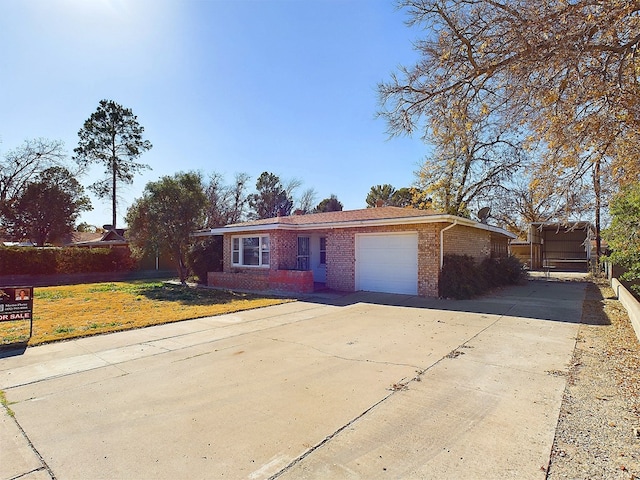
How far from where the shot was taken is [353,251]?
1402 cm

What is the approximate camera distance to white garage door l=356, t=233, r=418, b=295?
12.7 m

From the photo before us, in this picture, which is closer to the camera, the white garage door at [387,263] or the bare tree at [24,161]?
the white garage door at [387,263]

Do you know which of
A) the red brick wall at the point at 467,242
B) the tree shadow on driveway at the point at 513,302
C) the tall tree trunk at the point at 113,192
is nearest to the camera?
the tree shadow on driveway at the point at 513,302

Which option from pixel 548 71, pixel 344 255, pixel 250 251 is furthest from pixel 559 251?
pixel 548 71

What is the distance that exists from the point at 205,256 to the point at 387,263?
987cm

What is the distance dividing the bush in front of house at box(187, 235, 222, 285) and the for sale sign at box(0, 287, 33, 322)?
11.4 m

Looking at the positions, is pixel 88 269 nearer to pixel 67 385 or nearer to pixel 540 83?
pixel 67 385

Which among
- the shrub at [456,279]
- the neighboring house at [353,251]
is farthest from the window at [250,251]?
the shrub at [456,279]

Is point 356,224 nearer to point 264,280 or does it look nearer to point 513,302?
point 264,280

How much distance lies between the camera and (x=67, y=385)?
15.6 ft

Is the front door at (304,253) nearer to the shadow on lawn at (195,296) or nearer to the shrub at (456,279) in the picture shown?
the shadow on lawn at (195,296)

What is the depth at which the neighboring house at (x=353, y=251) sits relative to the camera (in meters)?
12.3

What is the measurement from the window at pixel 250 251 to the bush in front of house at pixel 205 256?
62.3 inches

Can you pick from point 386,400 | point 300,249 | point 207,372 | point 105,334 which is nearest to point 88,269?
point 300,249
